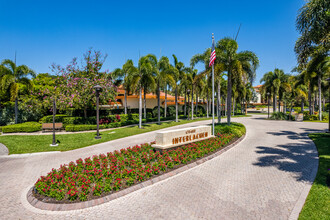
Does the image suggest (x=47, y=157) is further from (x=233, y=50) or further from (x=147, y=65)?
(x=233, y=50)

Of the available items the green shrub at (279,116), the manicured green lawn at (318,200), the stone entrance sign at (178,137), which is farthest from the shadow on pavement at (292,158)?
the green shrub at (279,116)

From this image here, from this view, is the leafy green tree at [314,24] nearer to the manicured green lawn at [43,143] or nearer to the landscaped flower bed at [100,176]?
the landscaped flower bed at [100,176]

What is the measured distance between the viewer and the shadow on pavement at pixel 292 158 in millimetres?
8062

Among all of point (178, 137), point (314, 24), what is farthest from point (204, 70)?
point (178, 137)

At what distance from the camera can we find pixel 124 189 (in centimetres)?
638

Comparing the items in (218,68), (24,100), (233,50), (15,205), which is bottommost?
(15,205)

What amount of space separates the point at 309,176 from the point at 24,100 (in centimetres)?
2606

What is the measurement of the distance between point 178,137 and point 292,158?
5.84m

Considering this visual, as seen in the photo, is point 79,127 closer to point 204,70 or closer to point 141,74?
point 141,74

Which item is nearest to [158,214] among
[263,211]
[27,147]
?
[263,211]

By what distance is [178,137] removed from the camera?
10656mm

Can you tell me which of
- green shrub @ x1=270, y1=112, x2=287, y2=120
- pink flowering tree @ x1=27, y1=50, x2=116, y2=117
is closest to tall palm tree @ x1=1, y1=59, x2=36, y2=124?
pink flowering tree @ x1=27, y1=50, x2=116, y2=117

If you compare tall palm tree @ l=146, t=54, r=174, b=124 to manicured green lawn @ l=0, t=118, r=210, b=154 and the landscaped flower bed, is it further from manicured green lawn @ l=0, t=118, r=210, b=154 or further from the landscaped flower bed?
the landscaped flower bed

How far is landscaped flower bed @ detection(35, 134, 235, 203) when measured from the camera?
5.93 m
